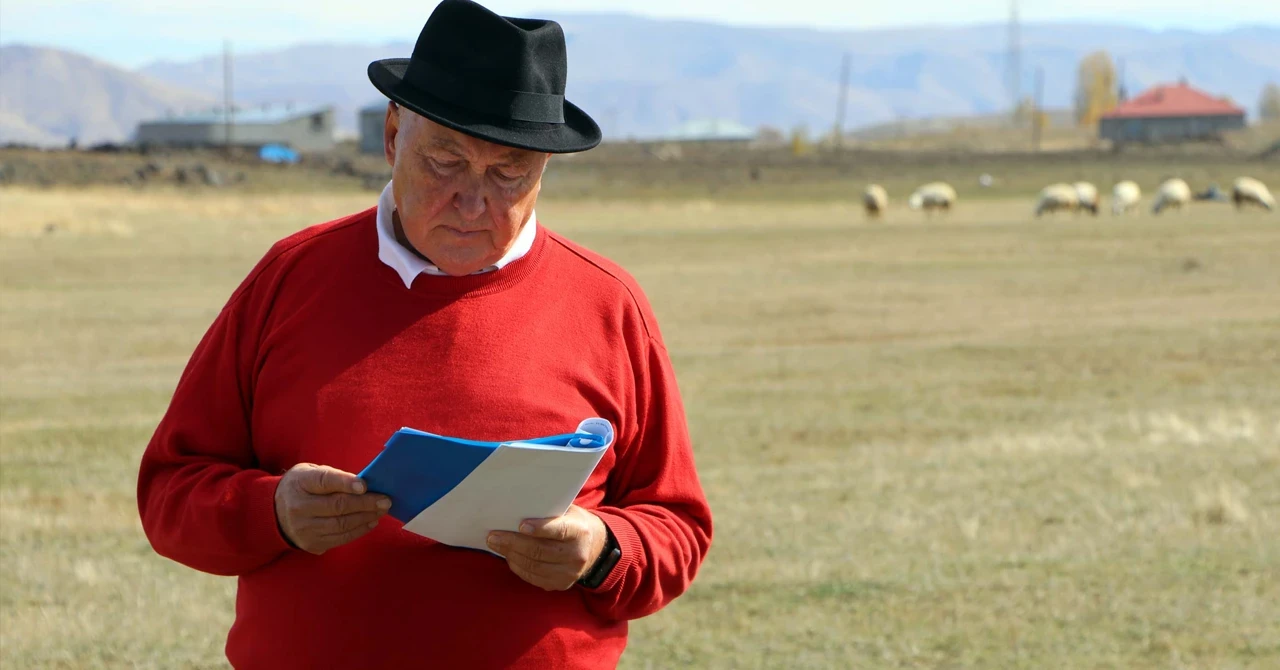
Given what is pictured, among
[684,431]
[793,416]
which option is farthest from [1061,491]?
[684,431]

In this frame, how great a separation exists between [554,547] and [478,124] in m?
0.73

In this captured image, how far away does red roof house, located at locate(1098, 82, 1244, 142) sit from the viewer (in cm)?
12744

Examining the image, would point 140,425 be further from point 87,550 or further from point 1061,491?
point 1061,491

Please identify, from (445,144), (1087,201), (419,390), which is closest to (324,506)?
(419,390)

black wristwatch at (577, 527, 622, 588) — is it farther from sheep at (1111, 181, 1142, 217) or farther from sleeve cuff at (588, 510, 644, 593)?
sheep at (1111, 181, 1142, 217)

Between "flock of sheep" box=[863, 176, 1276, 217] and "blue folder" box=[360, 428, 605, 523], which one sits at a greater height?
"blue folder" box=[360, 428, 605, 523]

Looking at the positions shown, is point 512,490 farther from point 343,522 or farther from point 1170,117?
point 1170,117

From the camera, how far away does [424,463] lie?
2584 mm

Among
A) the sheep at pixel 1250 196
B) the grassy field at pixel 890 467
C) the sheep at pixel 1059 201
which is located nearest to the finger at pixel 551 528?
the grassy field at pixel 890 467

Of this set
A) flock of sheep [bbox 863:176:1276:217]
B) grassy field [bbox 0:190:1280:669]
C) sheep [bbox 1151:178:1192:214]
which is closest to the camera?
grassy field [bbox 0:190:1280:669]

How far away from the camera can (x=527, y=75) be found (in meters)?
2.90

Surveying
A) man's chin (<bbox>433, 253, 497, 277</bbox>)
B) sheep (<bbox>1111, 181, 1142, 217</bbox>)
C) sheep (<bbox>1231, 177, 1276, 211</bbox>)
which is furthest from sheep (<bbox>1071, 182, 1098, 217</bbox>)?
man's chin (<bbox>433, 253, 497, 277</bbox>)

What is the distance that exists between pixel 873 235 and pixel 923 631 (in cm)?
3302

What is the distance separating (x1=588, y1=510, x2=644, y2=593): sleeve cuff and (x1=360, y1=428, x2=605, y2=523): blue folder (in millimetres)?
285
